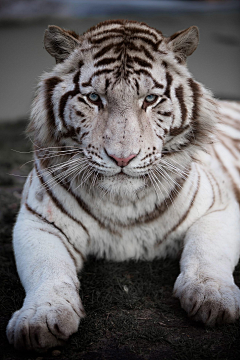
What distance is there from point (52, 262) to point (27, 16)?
4784mm

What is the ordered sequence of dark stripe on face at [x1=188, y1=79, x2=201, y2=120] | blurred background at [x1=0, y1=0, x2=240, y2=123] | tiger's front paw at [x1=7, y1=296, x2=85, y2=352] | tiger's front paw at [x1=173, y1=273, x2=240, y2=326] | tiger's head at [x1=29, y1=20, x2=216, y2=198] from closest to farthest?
tiger's front paw at [x1=7, y1=296, x2=85, y2=352], tiger's front paw at [x1=173, y1=273, x2=240, y2=326], tiger's head at [x1=29, y1=20, x2=216, y2=198], dark stripe on face at [x1=188, y1=79, x2=201, y2=120], blurred background at [x1=0, y1=0, x2=240, y2=123]

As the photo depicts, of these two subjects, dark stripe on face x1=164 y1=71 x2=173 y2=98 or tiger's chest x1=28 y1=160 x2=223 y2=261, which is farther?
tiger's chest x1=28 y1=160 x2=223 y2=261

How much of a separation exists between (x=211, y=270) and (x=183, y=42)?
946 millimetres

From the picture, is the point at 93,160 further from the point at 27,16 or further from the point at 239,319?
the point at 27,16

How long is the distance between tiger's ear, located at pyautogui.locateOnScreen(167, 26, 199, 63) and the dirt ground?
3.13ft

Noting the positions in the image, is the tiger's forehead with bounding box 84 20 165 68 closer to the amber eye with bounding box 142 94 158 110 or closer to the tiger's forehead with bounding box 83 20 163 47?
the tiger's forehead with bounding box 83 20 163 47

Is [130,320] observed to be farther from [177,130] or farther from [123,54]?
[123,54]

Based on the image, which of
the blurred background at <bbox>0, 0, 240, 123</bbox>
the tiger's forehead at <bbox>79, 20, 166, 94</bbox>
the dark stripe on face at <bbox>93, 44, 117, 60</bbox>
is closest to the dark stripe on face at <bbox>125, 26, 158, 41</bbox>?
the tiger's forehead at <bbox>79, 20, 166, 94</bbox>

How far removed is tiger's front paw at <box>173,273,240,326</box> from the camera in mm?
1391

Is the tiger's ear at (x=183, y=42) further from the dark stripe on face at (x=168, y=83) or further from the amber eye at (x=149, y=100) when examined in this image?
the amber eye at (x=149, y=100)

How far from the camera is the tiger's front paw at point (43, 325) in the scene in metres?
1.25

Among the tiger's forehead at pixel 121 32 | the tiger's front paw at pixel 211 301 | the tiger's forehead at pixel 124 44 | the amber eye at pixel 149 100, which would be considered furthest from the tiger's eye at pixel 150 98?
the tiger's front paw at pixel 211 301

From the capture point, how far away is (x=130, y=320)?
1.47 m

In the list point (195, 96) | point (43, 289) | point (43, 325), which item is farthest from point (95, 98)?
point (43, 325)
